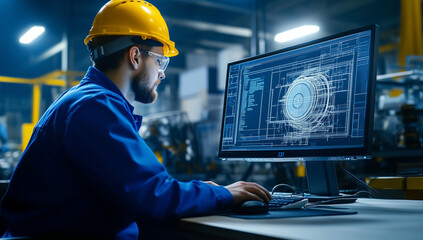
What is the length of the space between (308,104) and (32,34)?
626cm

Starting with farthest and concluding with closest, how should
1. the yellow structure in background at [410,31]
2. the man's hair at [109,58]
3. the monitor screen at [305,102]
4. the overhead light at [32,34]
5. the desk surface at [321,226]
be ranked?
the overhead light at [32,34] → the yellow structure in background at [410,31] → the man's hair at [109,58] → the monitor screen at [305,102] → the desk surface at [321,226]

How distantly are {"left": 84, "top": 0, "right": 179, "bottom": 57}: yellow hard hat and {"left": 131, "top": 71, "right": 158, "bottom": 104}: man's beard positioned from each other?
0.43ft

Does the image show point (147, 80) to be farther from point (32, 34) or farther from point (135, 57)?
point (32, 34)

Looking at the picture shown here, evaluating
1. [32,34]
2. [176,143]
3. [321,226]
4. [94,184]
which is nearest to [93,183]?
[94,184]

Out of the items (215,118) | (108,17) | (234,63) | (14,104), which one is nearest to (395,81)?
(234,63)

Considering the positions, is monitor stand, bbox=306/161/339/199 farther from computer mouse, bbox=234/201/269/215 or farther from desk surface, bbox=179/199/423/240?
computer mouse, bbox=234/201/269/215

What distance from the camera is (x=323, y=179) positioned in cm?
134

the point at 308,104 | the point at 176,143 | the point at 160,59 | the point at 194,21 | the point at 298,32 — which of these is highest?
the point at 194,21

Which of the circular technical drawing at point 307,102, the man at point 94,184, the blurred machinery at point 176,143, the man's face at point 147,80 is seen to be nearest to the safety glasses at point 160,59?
the man's face at point 147,80

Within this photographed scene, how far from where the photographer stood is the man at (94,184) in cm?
90

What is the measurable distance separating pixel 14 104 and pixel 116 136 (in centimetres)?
1166

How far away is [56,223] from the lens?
0.95m

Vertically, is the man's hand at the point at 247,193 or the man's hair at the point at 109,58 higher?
the man's hair at the point at 109,58

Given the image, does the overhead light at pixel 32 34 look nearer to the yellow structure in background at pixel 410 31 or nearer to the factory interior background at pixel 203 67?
the factory interior background at pixel 203 67
